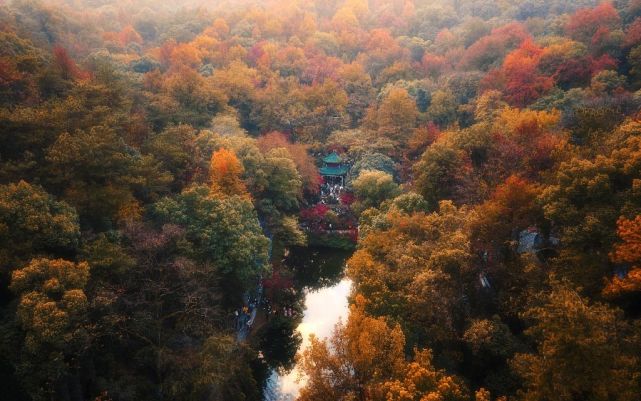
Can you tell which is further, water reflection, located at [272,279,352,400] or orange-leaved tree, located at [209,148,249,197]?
orange-leaved tree, located at [209,148,249,197]

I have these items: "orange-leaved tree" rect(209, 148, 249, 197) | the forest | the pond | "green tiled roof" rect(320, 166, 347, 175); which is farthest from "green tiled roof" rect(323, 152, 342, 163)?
"orange-leaved tree" rect(209, 148, 249, 197)

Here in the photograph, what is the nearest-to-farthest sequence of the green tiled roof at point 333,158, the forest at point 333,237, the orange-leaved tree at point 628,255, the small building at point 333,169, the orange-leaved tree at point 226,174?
the orange-leaved tree at point 628,255, the forest at point 333,237, the orange-leaved tree at point 226,174, the green tiled roof at point 333,158, the small building at point 333,169

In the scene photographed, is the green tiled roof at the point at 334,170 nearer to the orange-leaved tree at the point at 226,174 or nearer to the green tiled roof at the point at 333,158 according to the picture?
Answer: the green tiled roof at the point at 333,158

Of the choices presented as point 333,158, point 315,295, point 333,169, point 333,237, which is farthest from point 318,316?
point 333,158

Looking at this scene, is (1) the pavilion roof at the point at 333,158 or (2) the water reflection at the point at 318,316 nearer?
(2) the water reflection at the point at 318,316

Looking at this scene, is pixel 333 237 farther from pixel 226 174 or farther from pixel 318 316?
pixel 226 174

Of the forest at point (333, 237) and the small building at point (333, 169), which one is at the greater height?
the forest at point (333, 237)

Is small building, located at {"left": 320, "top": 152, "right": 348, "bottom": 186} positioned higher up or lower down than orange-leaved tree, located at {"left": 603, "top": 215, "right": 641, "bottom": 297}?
lower down

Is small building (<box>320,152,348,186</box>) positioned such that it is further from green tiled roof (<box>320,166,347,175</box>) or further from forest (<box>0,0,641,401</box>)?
forest (<box>0,0,641,401</box>)

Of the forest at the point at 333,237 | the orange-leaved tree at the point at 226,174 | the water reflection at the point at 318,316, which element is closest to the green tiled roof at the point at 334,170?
the forest at the point at 333,237
